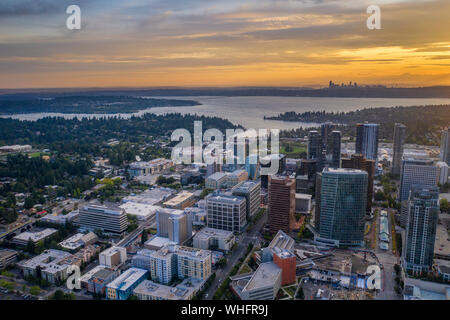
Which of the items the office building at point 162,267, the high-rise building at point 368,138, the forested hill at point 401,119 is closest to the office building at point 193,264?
the office building at point 162,267

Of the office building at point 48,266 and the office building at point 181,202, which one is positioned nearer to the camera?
the office building at point 48,266

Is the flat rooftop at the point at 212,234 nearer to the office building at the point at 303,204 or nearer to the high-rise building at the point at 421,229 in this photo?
the office building at the point at 303,204

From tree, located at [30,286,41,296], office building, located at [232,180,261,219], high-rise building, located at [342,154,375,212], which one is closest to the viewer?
tree, located at [30,286,41,296]

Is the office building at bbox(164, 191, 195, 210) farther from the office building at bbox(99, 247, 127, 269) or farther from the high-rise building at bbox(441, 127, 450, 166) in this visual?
the high-rise building at bbox(441, 127, 450, 166)

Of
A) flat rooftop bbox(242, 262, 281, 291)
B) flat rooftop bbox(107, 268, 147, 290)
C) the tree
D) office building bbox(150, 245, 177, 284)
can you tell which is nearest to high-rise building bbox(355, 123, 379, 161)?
flat rooftop bbox(242, 262, 281, 291)

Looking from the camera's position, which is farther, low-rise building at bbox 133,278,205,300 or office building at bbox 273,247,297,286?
office building at bbox 273,247,297,286
